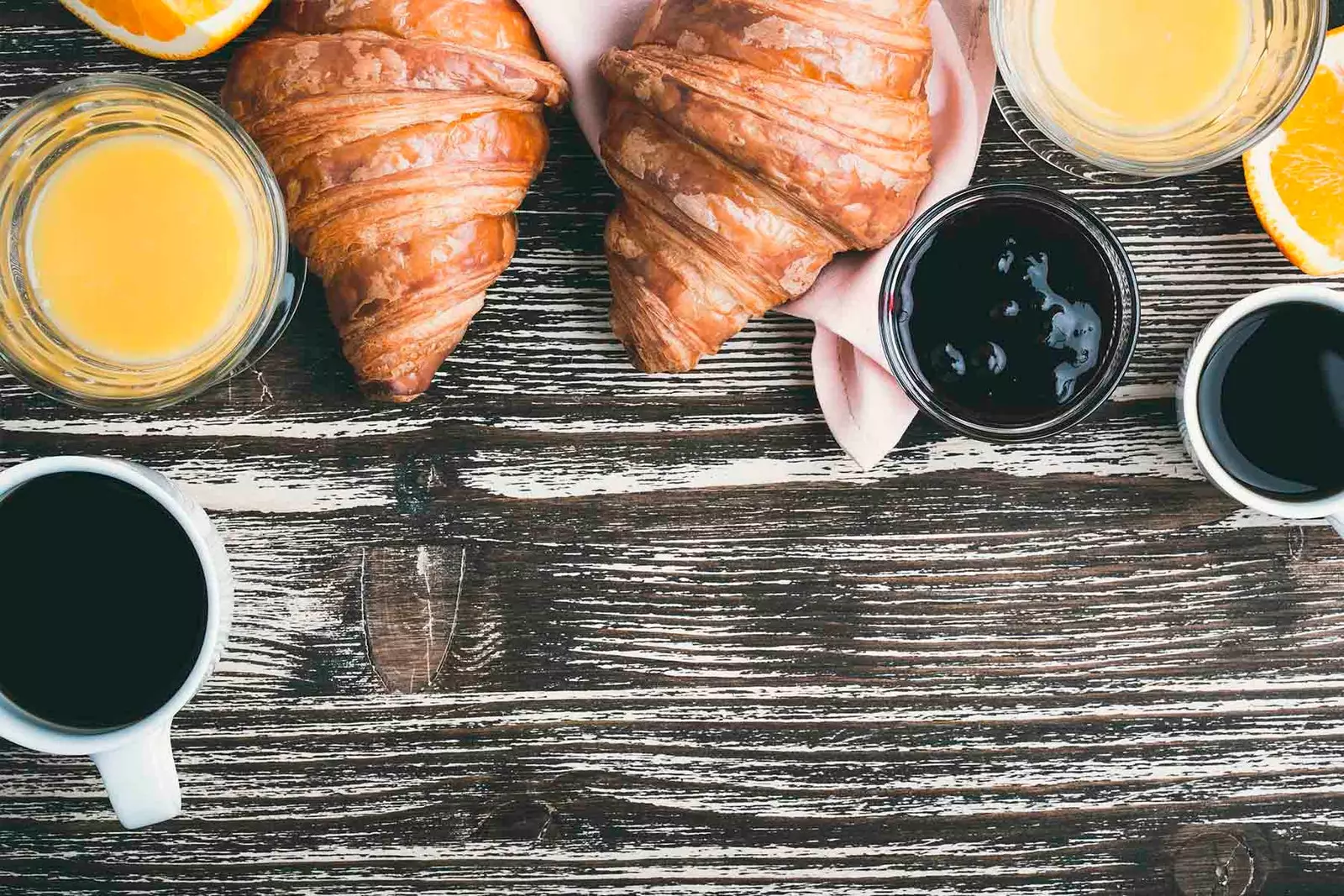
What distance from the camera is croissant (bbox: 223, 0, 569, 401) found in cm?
96

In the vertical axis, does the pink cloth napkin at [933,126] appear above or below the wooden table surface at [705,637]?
above

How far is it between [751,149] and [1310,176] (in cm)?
58

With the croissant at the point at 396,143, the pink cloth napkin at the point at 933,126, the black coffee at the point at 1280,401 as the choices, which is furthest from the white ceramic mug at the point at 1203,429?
the croissant at the point at 396,143

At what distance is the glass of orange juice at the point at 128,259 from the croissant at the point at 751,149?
1.10ft

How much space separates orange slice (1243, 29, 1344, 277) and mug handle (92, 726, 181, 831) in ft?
3.82

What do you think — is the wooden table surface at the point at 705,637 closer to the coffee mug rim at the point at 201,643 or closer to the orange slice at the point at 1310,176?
the orange slice at the point at 1310,176

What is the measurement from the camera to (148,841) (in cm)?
120

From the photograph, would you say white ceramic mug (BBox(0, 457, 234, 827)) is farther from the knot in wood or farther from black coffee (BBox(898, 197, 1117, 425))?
the knot in wood

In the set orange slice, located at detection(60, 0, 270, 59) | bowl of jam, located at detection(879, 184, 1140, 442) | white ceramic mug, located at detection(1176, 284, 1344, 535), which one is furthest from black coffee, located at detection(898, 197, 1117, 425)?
orange slice, located at detection(60, 0, 270, 59)

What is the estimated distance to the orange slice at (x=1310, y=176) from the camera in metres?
1.08

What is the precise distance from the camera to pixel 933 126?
1.11 metres

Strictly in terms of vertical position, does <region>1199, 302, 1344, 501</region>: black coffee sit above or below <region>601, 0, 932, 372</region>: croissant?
below

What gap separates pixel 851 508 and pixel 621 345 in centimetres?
30

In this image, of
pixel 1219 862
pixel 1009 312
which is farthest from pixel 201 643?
pixel 1219 862
